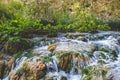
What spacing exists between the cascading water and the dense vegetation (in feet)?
4.34

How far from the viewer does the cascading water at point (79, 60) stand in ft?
20.4

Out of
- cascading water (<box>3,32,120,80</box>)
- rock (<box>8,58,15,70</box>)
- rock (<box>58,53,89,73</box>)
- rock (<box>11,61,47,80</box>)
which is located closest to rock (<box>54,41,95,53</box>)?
cascading water (<box>3,32,120,80</box>)

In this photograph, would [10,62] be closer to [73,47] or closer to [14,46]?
[14,46]

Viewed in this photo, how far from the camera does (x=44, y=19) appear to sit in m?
11.7

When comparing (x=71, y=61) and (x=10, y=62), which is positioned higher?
(x=71, y=61)

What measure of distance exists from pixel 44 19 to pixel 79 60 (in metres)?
5.36

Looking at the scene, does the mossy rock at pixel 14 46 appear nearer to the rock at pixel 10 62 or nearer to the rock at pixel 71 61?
the rock at pixel 10 62

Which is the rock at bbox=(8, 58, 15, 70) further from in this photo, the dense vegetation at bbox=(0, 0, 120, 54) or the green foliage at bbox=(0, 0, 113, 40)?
the green foliage at bbox=(0, 0, 113, 40)

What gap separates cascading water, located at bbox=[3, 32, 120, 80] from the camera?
6215 millimetres

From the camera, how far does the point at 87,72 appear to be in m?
6.32

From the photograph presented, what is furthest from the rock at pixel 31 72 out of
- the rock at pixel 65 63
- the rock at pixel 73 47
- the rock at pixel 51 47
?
the rock at pixel 51 47

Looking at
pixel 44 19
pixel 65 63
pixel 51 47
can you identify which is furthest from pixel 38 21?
pixel 65 63

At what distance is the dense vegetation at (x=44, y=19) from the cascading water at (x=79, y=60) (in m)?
1.32

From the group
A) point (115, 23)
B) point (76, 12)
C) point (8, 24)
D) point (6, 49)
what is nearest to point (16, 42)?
point (6, 49)
